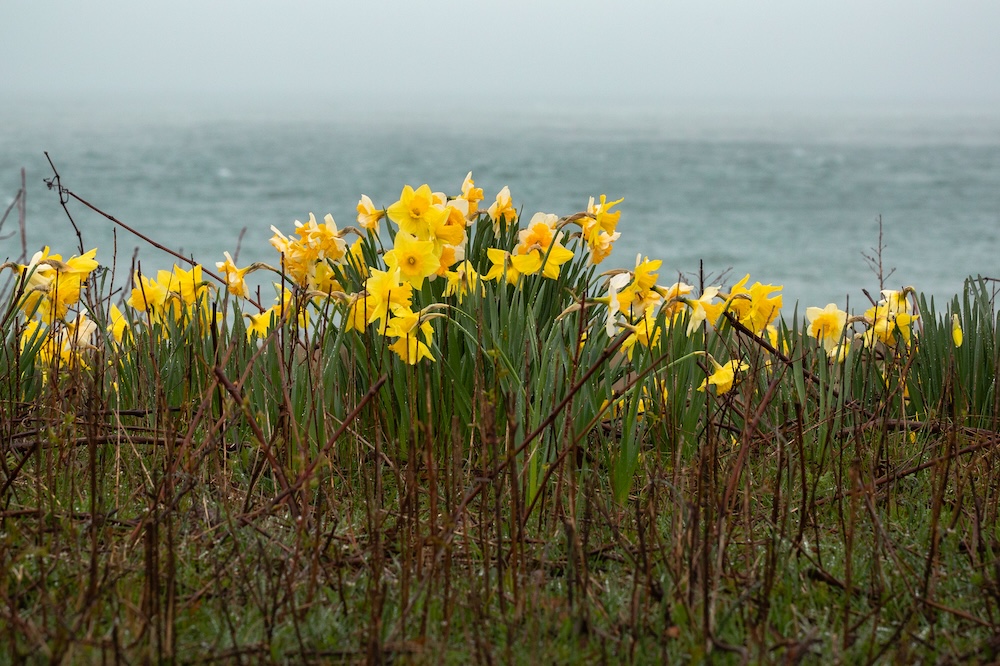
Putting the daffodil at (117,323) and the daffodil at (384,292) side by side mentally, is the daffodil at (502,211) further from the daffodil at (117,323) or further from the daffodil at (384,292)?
the daffodil at (117,323)

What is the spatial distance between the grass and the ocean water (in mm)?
4895

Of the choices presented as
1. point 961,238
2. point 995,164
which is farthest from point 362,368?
point 995,164

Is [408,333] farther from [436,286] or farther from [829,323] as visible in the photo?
[829,323]

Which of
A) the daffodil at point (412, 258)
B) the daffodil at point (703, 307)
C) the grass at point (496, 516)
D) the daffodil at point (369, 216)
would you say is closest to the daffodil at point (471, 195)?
the grass at point (496, 516)

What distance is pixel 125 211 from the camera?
104 ft

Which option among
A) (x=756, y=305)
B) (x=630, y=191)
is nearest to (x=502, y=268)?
(x=756, y=305)

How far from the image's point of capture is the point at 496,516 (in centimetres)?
186

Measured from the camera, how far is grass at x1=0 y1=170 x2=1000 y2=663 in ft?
5.52

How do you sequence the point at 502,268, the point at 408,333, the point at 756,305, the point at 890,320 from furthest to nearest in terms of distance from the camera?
the point at 890,320 → the point at 756,305 → the point at 502,268 → the point at 408,333

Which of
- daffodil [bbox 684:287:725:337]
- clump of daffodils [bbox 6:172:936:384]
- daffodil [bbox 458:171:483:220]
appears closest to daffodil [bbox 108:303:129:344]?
clump of daffodils [bbox 6:172:936:384]

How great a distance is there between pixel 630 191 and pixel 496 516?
1546 inches

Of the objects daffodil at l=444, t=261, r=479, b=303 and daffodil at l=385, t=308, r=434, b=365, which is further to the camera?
daffodil at l=444, t=261, r=479, b=303

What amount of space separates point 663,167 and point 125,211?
2839 centimetres

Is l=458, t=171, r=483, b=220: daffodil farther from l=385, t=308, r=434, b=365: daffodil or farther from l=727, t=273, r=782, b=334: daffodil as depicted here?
l=727, t=273, r=782, b=334: daffodil
